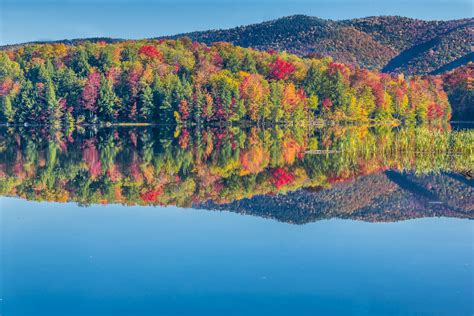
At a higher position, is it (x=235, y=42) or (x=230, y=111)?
(x=235, y=42)

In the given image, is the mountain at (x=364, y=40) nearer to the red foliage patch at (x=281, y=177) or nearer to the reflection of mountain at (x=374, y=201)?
the red foliage patch at (x=281, y=177)

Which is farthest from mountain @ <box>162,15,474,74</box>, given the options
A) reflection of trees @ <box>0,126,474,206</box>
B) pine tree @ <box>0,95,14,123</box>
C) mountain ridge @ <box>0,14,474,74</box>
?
reflection of trees @ <box>0,126,474,206</box>

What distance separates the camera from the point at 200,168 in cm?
2547

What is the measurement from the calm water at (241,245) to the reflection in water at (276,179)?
0.23ft

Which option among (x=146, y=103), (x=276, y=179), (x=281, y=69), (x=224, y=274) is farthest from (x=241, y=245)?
(x=281, y=69)

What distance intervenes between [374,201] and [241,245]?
21.4 ft

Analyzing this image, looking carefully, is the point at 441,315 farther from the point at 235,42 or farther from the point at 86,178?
the point at 235,42

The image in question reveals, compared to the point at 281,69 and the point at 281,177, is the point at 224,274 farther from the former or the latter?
the point at 281,69

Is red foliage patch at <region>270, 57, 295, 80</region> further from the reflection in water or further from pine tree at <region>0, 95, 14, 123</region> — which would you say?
the reflection in water

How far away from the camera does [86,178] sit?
2222 cm

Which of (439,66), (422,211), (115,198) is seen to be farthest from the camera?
(439,66)

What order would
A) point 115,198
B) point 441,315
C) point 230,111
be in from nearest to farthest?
point 441,315
point 115,198
point 230,111

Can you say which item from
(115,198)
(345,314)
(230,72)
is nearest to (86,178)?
(115,198)

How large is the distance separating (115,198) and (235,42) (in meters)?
148
